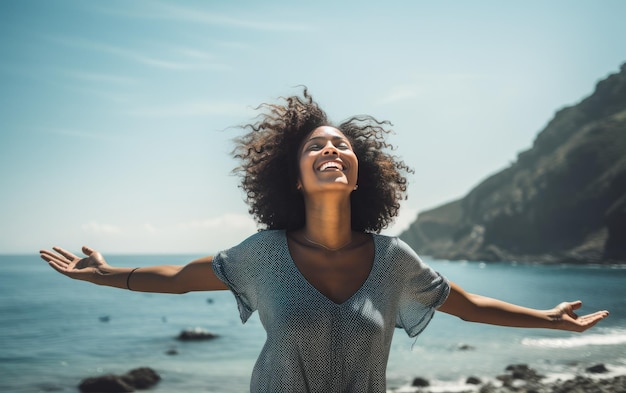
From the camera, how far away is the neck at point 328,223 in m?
3.11

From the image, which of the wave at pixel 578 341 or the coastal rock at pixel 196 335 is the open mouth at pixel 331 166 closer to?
the wave at pixel 578 341

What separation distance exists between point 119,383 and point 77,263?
15419mm

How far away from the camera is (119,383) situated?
17.3 m

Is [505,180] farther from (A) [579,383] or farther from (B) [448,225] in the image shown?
(A) [579,383]

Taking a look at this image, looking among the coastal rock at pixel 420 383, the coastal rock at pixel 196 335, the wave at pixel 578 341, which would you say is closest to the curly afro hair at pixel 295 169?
the coastal rock at pixel 420 383

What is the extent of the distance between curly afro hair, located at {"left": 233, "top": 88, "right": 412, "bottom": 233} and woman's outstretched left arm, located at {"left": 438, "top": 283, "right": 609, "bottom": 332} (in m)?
0.66

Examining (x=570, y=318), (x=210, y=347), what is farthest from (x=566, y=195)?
(x=570, y=318)

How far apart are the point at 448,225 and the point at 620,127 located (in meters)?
88.6

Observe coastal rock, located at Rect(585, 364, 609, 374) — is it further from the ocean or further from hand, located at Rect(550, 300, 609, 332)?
hand, located at Rect(550, 300, 609, 332)

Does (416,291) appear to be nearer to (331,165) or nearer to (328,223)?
(328,223)

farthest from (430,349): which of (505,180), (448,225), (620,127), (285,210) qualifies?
(448,225)

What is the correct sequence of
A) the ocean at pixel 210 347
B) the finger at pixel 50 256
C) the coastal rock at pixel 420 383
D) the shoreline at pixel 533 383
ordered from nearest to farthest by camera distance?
the finger at pixel 50 256, the shoreline at pixel 533 383, the coastal rock at pixel 420 383, the ocean at pixel 210 347

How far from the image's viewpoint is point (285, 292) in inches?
112

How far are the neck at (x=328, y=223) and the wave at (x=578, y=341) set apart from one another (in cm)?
2455
